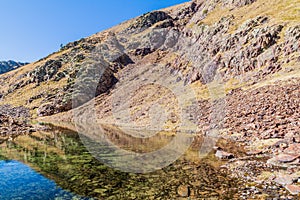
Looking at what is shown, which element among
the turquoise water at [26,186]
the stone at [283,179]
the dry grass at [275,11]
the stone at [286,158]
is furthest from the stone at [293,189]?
the dry grass at [275,11]

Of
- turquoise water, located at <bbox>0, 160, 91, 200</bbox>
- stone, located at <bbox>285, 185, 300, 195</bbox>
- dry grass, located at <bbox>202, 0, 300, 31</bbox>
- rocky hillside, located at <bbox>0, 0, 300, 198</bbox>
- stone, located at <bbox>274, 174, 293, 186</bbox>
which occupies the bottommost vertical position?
stone, located at <bbox>285, 185, 300, 195</bbox>

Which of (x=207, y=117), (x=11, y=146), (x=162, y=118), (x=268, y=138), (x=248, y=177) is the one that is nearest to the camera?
(x=248, y=177)

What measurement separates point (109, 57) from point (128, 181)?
169 meters

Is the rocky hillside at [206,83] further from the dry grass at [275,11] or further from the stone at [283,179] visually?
the dry grass at [275,11]

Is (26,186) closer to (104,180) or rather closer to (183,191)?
(104,180)

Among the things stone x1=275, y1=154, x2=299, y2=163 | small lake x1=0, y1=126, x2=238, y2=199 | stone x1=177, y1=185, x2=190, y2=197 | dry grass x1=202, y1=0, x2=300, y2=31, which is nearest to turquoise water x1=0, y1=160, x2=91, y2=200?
small lake x1=0, y1=126, x2=238, y2=199

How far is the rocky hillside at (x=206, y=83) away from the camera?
1635 inches

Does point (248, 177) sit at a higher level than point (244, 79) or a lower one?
lower

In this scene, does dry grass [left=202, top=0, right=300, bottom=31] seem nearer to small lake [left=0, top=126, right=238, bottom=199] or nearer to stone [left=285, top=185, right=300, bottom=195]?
small lake [left=0, top=126, right=238, bottom=199]

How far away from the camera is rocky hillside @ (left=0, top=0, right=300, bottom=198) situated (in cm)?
4153

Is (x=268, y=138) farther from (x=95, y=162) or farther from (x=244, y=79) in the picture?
(x=244, y=79)

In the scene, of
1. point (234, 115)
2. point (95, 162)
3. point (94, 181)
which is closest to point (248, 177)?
point (94, 181)

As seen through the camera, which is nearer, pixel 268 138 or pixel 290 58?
pixel 268 138

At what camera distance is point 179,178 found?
23.4 meters
